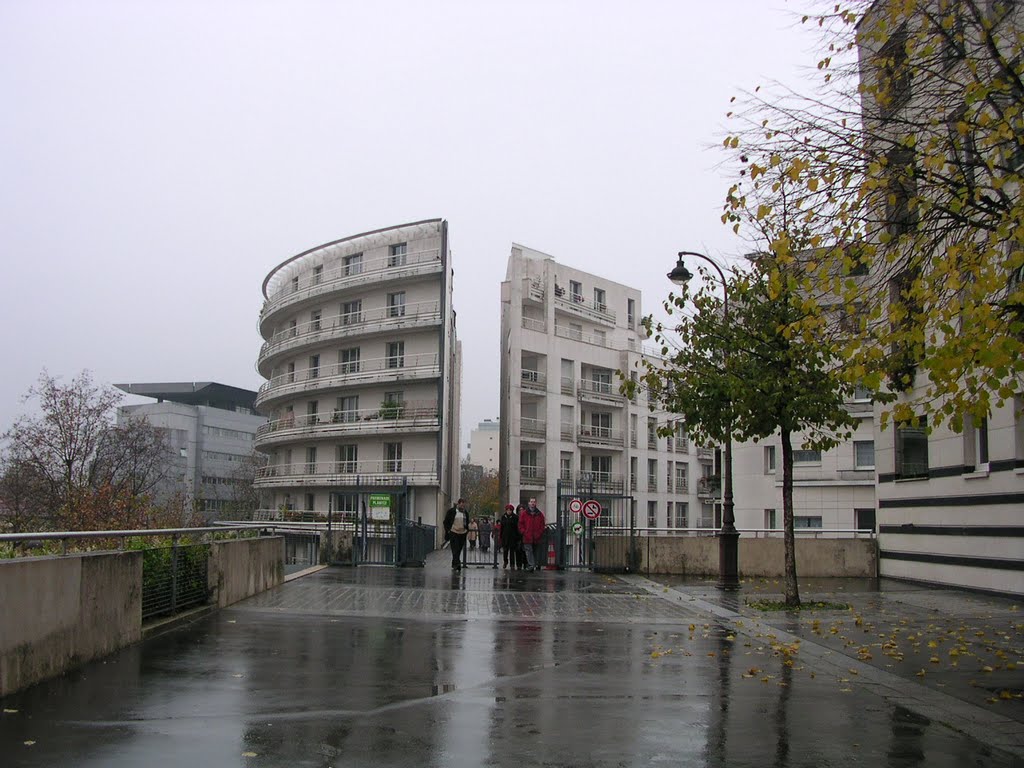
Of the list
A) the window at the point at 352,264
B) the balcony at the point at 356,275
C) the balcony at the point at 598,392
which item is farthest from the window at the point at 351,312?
the balcony at the point at 598,392

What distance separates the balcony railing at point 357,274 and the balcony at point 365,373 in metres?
4.49

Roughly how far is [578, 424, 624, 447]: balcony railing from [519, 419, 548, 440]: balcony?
3223mm

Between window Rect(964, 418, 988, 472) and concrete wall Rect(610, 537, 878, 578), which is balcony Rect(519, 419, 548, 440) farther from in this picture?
window Rect(964, 418, 988, 472)

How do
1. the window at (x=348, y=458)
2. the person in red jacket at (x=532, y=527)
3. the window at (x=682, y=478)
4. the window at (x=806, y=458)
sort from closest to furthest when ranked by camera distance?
the person in red jacket at (x=532, y=527), the window at (x=806, y=458), the window at (x=348, y=458), the window at (x=682, y=478)

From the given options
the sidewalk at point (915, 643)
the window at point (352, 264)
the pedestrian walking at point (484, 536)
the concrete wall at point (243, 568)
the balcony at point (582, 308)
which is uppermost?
the window at point (352, 264)

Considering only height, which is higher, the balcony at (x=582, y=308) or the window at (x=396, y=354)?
the balcony at (x=582, y=308)

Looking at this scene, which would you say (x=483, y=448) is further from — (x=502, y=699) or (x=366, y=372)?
(x=502, y=699)

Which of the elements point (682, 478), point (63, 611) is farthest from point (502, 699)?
point (682, 478)

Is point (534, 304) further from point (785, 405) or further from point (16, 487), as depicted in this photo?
point (785, 405)

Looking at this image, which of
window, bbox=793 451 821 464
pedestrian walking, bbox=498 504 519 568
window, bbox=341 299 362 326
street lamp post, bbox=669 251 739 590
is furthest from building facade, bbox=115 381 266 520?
street lamp post, bbox=669 251 739 590

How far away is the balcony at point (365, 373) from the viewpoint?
178 feet

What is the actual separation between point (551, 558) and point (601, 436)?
39.5 metres

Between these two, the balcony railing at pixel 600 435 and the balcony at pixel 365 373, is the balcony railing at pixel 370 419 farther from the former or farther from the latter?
the balcony railing at pixel 600 435

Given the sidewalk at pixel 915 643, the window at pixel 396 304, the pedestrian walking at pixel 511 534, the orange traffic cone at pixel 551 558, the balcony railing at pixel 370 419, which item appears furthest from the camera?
the window at pixel 396 304
